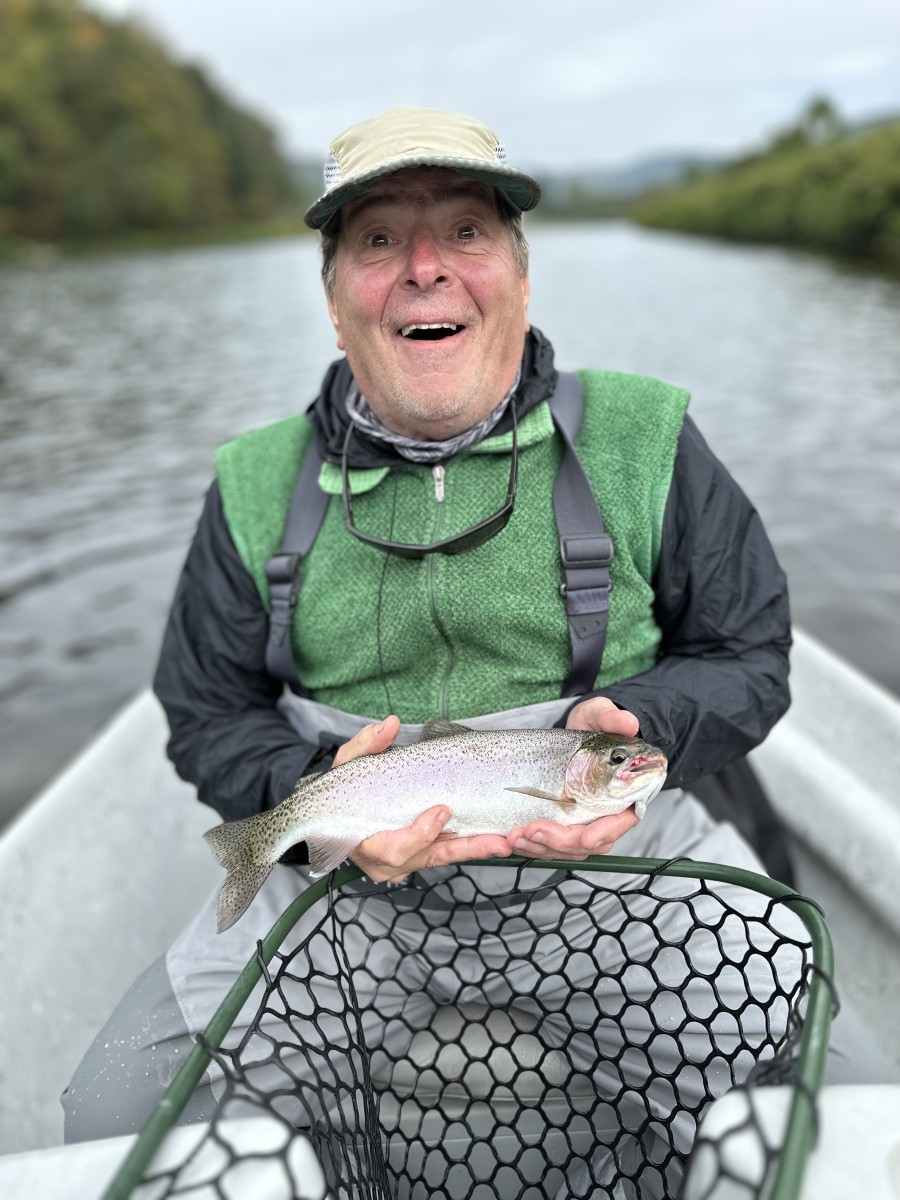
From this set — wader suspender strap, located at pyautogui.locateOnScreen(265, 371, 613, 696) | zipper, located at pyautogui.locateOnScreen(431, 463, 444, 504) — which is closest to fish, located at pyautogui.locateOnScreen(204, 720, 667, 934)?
wader suspender strap, located at pyautogui.locateOnScreen(265, 371, 613, 696)

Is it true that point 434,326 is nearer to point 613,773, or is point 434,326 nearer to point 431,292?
point 431,292

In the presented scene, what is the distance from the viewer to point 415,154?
229 cm

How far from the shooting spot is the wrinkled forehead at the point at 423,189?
2.43 m

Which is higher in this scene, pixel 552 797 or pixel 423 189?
pixel 423 189

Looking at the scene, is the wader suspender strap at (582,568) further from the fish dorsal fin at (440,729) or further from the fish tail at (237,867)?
the fish tail at (237,867)

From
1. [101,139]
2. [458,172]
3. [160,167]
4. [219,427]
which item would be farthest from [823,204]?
[101,139]

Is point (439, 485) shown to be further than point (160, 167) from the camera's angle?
No

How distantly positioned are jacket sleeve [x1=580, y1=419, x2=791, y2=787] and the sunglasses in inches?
15.8

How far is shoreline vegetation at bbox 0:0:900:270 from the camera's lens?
61.8m

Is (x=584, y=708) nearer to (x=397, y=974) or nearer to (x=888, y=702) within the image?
(x=397, y=974)

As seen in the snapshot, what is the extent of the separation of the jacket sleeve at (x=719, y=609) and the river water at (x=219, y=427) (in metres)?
4.59

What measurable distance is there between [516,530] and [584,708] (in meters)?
0.51

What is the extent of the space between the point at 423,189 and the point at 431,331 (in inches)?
13.2

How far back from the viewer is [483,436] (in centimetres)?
261
